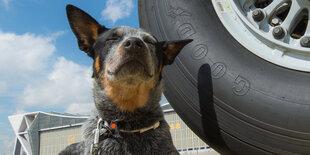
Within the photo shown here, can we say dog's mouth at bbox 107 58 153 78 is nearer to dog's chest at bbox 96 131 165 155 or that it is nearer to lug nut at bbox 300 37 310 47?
dog's chest at bbox 96 131 165 155

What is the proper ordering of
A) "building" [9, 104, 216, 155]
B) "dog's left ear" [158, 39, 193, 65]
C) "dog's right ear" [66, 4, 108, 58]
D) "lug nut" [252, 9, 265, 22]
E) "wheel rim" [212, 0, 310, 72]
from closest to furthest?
"wheel rim" [212, 0, 310, 72]
"lug nut" [252, 9, 265, 22]
"dog's left ear" [158, 39, 193, 65]
"dog's right ear" [66, 4, 108, 58]
"building" [9, 104, 216, 155]

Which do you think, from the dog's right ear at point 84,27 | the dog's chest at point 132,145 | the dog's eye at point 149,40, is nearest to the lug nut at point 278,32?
the dog's eye at point 149,40

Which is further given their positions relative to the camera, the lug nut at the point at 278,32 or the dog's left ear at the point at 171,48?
the dog's left ear at the point at 171,48

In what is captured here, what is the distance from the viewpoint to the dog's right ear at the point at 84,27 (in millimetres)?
2078

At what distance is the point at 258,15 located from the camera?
5.85 feet

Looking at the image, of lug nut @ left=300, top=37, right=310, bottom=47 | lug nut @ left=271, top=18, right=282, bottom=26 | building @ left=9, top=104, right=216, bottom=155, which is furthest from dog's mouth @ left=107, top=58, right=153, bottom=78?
building @ left=9, top=104, right=216, bottom=155

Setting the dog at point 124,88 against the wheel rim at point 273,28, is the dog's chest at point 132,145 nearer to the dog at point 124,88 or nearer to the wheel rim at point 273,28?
the dog at point 124,88

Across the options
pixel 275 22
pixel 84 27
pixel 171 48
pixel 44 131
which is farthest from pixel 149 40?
pixel 44 131

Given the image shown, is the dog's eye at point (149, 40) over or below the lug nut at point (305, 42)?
over

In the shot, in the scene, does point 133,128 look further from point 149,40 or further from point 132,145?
point 149,40

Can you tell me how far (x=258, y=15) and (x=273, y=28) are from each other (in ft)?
0.46

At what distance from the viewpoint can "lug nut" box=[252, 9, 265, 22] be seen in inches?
70.1

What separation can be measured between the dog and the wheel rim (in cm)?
38

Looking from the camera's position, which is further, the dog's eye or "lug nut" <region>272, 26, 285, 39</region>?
the dog's eye
